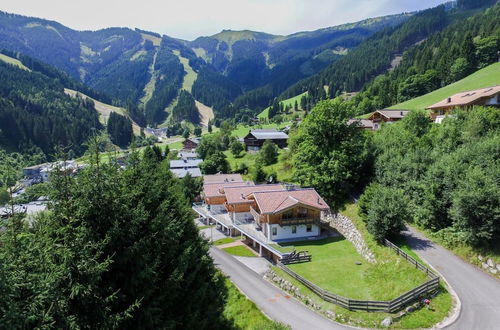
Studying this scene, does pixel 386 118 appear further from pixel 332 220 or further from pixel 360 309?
pixel 360 309

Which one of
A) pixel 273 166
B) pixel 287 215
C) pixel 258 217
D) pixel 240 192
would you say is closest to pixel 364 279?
pixel 287 215

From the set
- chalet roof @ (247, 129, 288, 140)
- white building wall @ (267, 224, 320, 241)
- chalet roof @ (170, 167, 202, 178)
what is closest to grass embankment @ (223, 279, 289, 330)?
white building wall @ (267, 224, 320, 241)

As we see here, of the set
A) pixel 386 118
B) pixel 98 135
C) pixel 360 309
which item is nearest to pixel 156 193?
pixel 98 135

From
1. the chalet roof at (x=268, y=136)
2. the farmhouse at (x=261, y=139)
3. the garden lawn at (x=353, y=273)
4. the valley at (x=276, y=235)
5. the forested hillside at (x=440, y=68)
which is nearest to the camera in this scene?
the valley at (x=276, y=235)

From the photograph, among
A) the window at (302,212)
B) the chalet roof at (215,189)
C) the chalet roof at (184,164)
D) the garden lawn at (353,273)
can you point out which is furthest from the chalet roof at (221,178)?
the garden lawn at (353,273)

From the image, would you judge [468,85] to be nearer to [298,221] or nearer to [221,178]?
[221,178]

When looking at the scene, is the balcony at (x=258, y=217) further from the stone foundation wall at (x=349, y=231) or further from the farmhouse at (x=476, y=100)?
the farmhouse at (x=476, y=100)
